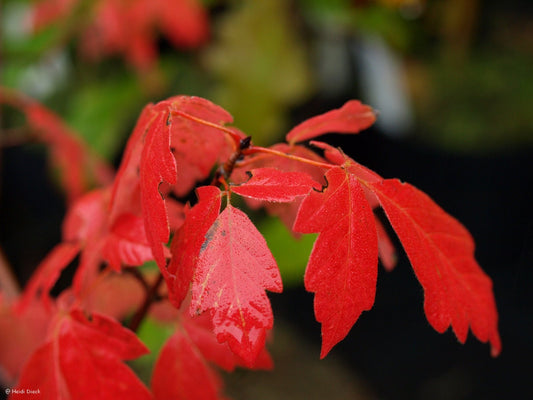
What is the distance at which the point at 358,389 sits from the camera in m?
1.14

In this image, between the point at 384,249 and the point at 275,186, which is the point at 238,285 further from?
the point at 384,249

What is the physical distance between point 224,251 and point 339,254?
0.21 feet

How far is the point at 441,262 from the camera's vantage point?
1.06ft

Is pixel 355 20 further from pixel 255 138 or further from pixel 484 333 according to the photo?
pixel 484 333

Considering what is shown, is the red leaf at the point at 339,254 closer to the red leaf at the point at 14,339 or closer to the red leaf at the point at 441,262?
the red leaf at the point at 441,262

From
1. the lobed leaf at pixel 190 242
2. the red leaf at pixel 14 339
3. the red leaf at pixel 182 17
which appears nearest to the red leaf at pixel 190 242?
the lobed leaf at pixel 190 242

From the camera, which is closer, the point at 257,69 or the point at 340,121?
the point at 340,121

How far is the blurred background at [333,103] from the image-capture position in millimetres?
1062

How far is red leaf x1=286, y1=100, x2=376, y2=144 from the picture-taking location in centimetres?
35

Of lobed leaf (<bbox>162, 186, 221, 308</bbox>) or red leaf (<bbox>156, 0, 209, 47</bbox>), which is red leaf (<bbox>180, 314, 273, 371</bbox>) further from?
red leaf (<bbox>156, 0, 209, 47</bbox>)

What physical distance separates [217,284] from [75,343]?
15cm

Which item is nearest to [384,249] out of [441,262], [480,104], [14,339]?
[441,262]

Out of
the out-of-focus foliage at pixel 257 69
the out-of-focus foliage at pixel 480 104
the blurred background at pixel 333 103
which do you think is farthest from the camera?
the out-of-focus foliage at pixel 480 104

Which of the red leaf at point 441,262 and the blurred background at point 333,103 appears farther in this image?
the blurred background at point 333,103
